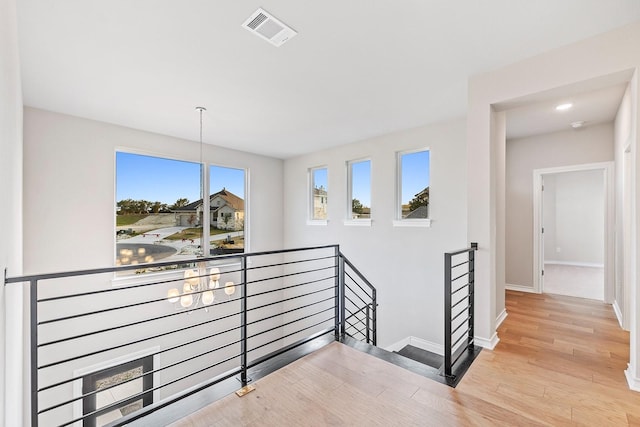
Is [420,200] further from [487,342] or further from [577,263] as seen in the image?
[577,263]

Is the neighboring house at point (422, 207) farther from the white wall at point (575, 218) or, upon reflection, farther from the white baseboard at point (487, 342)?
→ the white wall at point (575, 218)

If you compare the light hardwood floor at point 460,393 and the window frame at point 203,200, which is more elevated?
the window frame at point 203,200

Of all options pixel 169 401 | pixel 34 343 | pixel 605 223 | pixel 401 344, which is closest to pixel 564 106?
pixel 605 223

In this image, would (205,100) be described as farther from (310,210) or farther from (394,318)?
(394,318)

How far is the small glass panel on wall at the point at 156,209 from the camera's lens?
419cm

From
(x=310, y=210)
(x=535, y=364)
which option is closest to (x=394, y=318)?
(x=535, y=364)

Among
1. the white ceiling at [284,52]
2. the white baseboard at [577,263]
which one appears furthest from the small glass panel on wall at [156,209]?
the white baseboard at [577,263]

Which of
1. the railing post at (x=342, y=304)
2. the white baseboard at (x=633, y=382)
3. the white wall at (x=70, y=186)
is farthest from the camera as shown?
the white wall at (x=70, y=186)

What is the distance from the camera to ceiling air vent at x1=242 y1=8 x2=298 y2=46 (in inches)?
75.7

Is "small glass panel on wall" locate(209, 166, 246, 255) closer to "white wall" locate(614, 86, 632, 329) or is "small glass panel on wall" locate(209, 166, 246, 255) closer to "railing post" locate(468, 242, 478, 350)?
"railing post" locate(468, 242, 478, 350)

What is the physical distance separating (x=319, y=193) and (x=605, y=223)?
4393 mm

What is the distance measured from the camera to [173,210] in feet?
15.4

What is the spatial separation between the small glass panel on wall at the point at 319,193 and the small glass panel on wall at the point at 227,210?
1.40m

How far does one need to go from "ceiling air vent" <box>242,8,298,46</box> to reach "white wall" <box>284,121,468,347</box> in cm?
274
